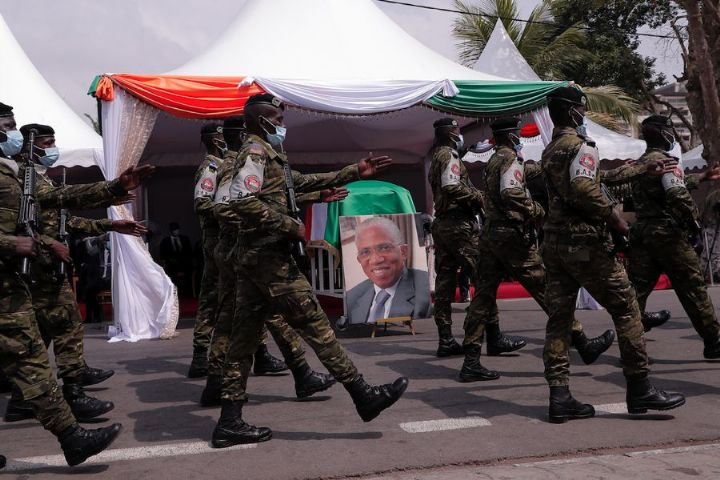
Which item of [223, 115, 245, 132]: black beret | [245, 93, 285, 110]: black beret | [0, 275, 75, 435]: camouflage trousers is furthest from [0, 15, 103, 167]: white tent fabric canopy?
[0, 275, 75, 435]: camouflage trousers

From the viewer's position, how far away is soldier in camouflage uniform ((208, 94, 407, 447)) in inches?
168

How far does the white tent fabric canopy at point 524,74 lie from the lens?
15250 mm

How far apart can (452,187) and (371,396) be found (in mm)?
2847

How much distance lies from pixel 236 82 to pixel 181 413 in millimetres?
5409

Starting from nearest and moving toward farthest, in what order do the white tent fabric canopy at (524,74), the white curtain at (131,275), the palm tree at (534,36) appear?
the white curtain at (131,275)
the white tent fabric canopy at (524,74)
the palm tree at (534,36)

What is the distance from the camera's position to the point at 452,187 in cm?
678

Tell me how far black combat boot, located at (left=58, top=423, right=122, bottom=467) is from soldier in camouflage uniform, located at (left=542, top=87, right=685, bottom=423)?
2.50 meters

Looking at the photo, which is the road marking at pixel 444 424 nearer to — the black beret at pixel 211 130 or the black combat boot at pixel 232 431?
the black combat boot at pixel 232 431

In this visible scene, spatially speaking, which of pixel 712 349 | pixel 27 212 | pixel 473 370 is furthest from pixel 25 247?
pixel 712 349

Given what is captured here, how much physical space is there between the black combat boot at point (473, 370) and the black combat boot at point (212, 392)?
1.79 meters

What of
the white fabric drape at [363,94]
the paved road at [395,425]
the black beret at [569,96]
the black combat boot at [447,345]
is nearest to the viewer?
the paved road at [395,425]

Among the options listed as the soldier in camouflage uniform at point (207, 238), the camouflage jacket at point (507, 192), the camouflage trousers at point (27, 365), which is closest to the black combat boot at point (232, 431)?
the camouflage trousers at point (27, 365)

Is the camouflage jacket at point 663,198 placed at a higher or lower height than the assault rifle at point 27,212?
higher

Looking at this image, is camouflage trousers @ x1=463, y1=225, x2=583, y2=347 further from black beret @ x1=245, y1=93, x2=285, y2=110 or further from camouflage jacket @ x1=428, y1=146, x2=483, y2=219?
black beret @ x1=245, y1=93, x2=285, y2=110
